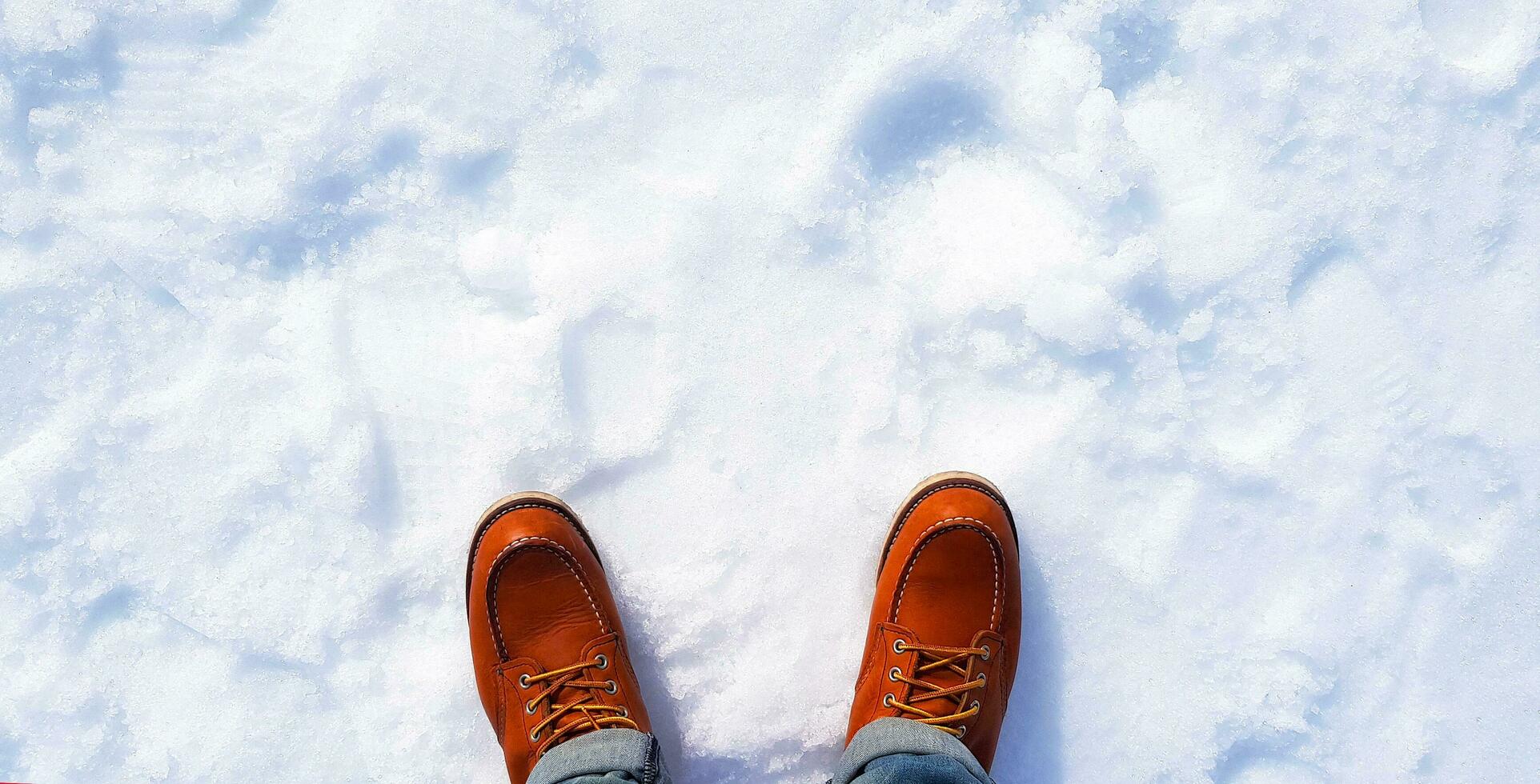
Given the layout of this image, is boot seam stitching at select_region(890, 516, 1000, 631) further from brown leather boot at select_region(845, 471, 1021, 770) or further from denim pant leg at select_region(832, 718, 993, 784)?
denim pant leg at select_region(832, 718, 993, 784)

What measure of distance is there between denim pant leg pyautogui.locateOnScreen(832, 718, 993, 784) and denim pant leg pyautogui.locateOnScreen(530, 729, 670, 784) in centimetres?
31

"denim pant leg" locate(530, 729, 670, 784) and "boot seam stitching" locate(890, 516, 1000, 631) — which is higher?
"boot seam stitching" locate(890, 516, 1000, 631)

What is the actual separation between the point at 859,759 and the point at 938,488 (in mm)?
459

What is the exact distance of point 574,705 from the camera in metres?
1.37

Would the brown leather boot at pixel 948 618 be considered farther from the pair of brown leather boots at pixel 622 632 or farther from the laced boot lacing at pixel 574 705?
the laced boot lacing at pixel 574 705

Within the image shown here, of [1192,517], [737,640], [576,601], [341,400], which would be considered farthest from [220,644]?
[1192,517]

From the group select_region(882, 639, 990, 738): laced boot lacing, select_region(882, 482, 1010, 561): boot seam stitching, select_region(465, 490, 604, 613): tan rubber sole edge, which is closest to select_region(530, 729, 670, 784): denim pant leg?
select_region(465, 490, 604, 613): tan rubber sole edge

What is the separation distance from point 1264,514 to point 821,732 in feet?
2.88

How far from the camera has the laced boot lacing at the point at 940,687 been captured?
54.3 inches

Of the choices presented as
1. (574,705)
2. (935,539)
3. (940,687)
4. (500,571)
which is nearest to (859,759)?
(940,687)

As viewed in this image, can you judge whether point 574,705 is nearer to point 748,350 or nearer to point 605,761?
point 605,761

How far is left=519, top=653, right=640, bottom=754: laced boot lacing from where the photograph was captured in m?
1.36

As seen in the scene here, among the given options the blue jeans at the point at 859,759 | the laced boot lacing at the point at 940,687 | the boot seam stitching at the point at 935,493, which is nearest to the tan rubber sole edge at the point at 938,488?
the boot seam stitching at the point at 935,493

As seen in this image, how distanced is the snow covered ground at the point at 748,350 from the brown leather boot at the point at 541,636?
75 mm
